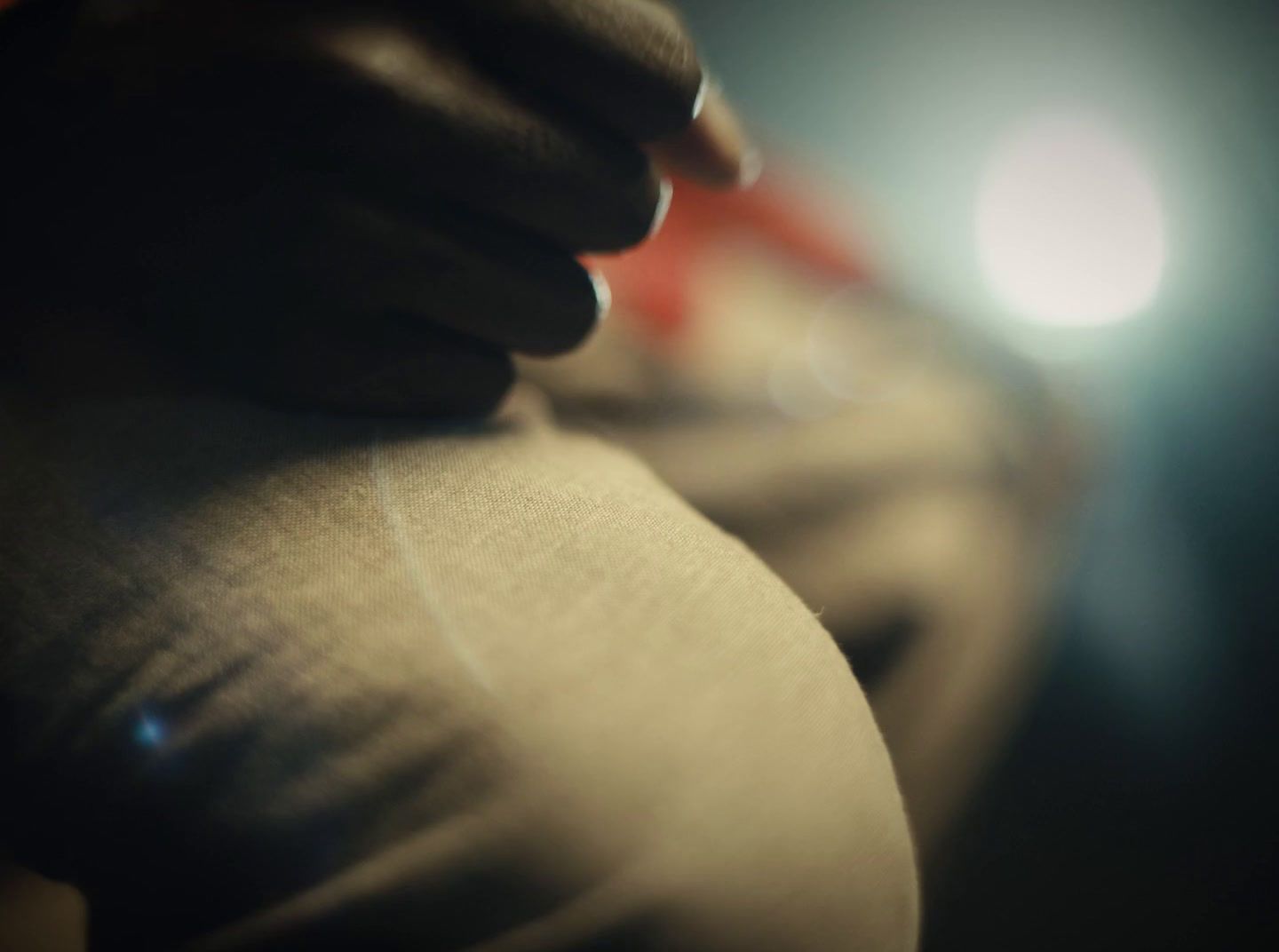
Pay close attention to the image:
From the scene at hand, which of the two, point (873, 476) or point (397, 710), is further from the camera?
point (873, 476)

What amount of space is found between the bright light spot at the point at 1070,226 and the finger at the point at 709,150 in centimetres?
50

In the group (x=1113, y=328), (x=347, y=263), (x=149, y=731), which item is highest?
(x=1113, y=328)

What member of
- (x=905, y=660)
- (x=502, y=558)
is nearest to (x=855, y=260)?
(x=905, y=660)

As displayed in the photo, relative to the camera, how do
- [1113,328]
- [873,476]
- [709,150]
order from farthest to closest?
1. [1113,328]
2. [873,476]
3. [709,150]

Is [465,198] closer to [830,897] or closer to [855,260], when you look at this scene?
[830,897]

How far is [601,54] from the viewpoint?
21 cm

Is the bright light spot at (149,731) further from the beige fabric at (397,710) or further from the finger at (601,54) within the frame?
the finger at (601,54)

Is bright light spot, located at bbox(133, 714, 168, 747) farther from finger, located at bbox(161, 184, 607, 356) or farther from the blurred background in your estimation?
the blurred background

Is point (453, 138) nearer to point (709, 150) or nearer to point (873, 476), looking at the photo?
point (709, 150)

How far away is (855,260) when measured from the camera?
0.53m

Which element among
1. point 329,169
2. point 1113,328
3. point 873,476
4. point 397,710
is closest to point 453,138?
point 329,169

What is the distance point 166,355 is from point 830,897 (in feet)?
0.69

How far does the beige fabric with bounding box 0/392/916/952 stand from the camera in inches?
6.7

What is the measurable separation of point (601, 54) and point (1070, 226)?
61 cm
